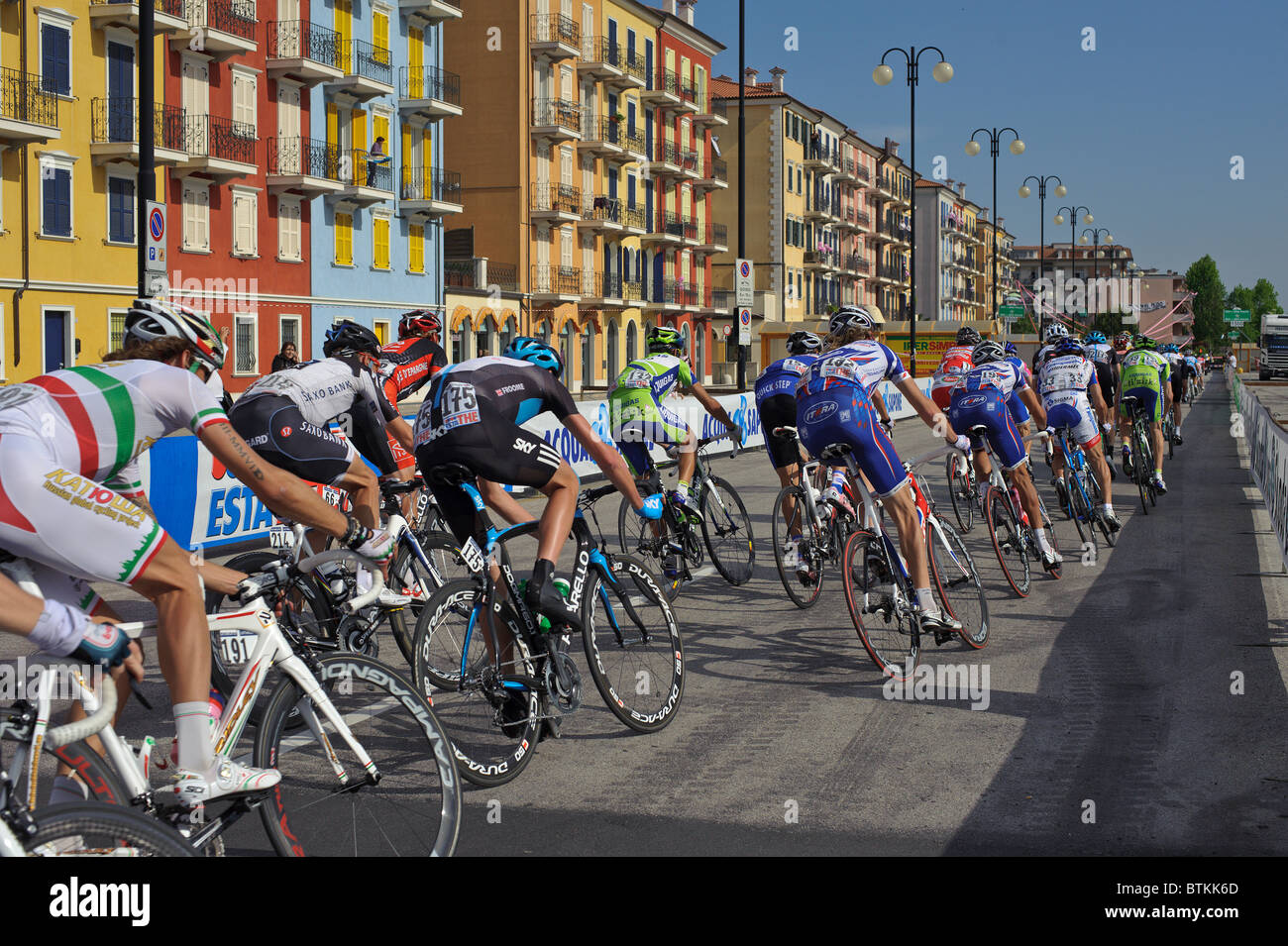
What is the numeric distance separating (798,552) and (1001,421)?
218 cm

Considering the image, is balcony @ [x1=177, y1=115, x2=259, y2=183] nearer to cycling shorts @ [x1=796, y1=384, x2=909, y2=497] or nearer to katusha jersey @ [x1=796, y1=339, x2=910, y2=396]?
katusha jersey @ [x1=796, y1=339, x2=910, y2=396]

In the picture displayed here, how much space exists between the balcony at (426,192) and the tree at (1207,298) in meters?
122

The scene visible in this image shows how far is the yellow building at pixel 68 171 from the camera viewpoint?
104 ft

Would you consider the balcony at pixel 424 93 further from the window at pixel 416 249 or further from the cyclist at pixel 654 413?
the cyclist at pixel 654 413

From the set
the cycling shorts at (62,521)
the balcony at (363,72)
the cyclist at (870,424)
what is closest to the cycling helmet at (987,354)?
the cyclist at (870,424)

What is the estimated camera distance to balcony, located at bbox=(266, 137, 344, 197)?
40000mm

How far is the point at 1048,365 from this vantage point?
12.7 meters

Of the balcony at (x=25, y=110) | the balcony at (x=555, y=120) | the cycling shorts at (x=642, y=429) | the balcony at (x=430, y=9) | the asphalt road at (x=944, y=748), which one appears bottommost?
the asphalt road at (x=944, y=748)

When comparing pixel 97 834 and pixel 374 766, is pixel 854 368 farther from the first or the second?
pixel 97 834

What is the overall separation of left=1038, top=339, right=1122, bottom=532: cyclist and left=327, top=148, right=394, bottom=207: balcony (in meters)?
33.6

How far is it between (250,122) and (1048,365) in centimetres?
3205

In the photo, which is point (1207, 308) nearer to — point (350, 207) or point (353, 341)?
point (350, 207)

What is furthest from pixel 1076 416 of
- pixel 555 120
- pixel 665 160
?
pixel 665 160

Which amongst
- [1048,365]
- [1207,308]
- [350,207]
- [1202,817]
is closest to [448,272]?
[350,207]
